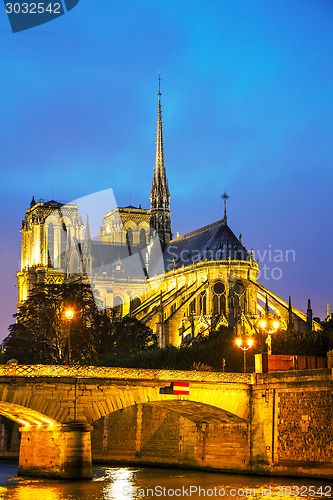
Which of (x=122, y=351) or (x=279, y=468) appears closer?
(x=279, y=468)

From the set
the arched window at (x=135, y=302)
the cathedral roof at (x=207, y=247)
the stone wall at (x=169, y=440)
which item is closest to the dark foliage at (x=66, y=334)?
the cathedral roof at (x=207, y=247)

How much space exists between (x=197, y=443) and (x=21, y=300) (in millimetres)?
86137

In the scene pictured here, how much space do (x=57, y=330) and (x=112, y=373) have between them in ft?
125

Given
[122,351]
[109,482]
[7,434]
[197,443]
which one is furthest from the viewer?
[122,351]

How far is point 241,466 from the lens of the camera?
40781 millimetres

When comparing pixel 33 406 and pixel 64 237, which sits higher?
pixel 64 237

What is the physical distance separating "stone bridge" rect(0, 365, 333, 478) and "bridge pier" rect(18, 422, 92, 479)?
4 centimetres

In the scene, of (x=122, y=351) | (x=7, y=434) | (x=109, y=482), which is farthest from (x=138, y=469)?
(x=122, y=351)

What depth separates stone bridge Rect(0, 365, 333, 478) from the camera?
36531 mm

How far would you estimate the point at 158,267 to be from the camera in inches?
4439

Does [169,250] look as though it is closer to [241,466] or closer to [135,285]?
[135,285]

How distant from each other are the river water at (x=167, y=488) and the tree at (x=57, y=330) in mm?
30351

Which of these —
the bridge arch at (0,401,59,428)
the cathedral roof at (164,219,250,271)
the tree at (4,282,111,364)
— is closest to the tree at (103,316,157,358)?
the tree at (4,282,111,364)

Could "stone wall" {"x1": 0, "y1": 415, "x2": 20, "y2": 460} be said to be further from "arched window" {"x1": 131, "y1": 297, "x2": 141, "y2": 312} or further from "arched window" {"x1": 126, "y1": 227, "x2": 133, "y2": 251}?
"arched window" {"x1": 126, "y1": 227, "x2": 133, "y2": 251}
